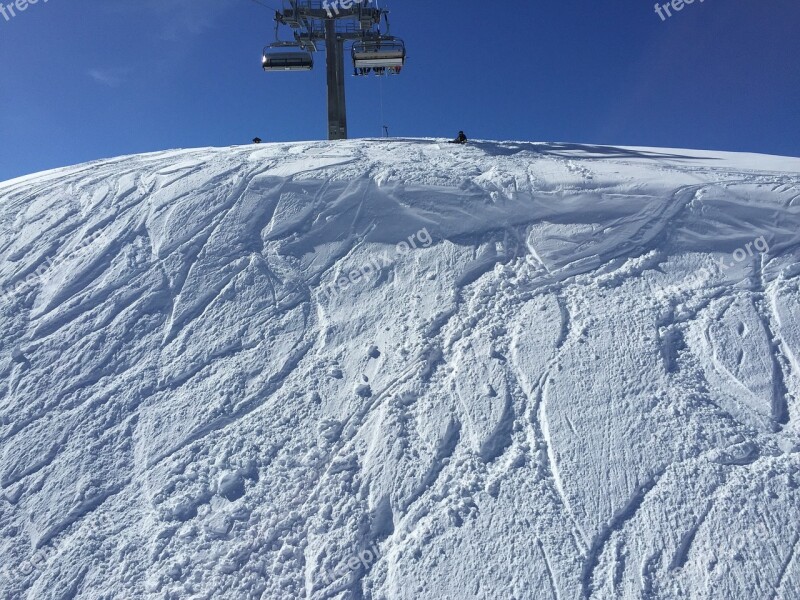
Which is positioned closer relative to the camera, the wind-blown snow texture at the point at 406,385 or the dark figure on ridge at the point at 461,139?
the wind-blown snow texture at the point at 406,385

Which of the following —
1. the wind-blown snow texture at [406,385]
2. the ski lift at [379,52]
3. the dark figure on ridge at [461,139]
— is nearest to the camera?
the wind-blown snow texture at [406,385]

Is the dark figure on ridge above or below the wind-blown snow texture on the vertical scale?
above

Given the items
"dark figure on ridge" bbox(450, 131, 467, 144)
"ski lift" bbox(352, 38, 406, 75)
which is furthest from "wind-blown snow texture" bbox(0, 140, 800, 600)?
"ski lift" bbox(352, 38, 406, 75)

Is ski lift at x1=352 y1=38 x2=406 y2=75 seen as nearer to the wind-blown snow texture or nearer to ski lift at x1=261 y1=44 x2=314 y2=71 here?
ski lift at x1=261 y1=44 x2=314 y2=71

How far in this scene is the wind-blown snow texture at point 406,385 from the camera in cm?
300

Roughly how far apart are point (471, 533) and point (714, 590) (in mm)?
1342

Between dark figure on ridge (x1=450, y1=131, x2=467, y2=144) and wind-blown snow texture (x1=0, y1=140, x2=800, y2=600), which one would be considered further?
dark figure on ridge (x1=450, y1=131, x2=467, y2=144)

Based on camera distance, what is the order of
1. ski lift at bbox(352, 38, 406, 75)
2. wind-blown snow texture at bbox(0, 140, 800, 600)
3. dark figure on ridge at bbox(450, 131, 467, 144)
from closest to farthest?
wind-blown snow texture at bbox(0, 140, 800, 600)
dark figure on ridge at bbox(450, 131, 467, 144)
ski lift at bbox(352, 38, 406, 75)

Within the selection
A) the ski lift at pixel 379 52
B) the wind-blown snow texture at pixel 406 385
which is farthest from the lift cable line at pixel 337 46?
the wind-blown snow texture at pixel 406 385

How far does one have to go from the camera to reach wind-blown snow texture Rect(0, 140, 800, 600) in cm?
300

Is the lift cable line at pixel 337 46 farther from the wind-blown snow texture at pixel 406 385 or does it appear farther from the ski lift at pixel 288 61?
the wind-blown snow texture at pixel 406 385

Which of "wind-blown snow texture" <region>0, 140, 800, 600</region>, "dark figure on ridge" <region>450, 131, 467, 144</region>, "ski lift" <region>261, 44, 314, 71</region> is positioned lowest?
"wind-blown snow texture" <region>0, 140, 800, 600</region>

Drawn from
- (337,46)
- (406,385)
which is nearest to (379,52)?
(337,46)

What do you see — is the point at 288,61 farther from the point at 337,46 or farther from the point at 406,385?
the point at 406,385
